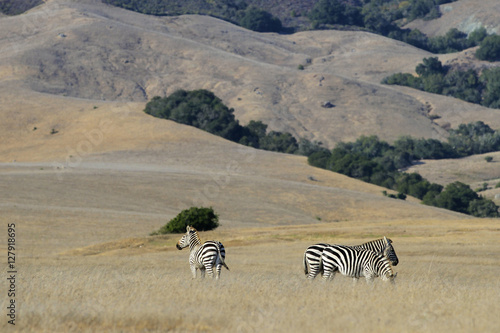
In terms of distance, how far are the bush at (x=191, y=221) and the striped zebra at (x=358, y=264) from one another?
2690 cm

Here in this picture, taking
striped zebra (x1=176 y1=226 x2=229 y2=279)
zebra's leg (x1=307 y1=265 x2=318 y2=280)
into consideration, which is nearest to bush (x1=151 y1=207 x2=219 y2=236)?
striped zebra (x1=176 y1=226 x2=229 y2=279)

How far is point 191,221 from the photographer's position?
45.7m

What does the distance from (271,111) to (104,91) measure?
132 ft

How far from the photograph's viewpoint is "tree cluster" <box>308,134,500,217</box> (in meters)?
91.5

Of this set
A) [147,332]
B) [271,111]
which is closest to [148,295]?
[147,332]

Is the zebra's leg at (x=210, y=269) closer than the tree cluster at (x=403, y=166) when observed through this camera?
Yes

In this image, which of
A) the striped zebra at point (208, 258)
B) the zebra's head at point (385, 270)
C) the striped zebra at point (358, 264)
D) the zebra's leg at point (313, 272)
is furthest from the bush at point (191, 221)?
the zebra's head at point (385, 270)

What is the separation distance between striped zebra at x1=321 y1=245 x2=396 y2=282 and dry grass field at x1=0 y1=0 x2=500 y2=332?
1.49 feet

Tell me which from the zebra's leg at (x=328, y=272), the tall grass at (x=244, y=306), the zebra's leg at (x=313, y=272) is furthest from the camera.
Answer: the zebra's leg at (x=313, y=272)

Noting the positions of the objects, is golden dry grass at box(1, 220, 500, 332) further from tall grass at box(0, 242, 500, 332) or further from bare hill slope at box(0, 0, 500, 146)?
bare hill slope at box(0, 0, 500, 146)

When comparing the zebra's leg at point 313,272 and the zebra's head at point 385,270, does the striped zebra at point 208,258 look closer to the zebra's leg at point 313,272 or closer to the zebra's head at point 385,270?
the zebra's leg at point 313,272

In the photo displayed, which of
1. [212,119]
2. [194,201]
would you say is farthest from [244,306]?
[212,119]

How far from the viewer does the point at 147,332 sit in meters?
11.4

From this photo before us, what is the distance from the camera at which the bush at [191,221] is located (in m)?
44.7
